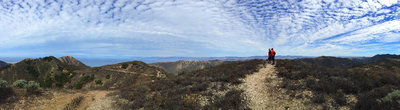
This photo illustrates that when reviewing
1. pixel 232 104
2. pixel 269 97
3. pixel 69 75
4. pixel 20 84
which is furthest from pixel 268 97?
pixel 69 75

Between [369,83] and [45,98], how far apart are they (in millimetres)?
24015

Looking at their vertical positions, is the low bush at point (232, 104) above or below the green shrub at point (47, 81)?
above

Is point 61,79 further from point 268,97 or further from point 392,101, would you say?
point 392,101

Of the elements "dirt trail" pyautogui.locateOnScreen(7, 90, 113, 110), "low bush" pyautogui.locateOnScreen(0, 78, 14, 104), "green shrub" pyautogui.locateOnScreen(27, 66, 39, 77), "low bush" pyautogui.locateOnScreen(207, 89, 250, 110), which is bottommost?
"green shrub" pyautogui.locateOnScreen(27, 66, 39, 77)

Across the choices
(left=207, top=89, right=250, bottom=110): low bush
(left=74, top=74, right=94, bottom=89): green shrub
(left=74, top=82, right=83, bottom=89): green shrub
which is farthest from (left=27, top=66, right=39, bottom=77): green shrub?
(left=207, top=89, right=250, bottom=110): low bush

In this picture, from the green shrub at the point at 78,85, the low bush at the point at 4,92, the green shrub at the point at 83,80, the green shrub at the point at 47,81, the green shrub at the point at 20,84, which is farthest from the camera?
the green shrub at the point at 47,81

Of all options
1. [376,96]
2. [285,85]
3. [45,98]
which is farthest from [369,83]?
[45,98]

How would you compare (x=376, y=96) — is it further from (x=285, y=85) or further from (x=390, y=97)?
(x=285, y=85)

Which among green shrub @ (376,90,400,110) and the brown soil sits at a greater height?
green shrub @ (376,90,400,110)

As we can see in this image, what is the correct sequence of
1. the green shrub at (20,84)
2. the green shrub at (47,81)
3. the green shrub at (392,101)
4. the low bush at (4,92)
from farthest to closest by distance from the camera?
the green shrub at (47,81) < the green shrub at (20,84) < the low bush at (4,92) < the green shrub at (392,101)

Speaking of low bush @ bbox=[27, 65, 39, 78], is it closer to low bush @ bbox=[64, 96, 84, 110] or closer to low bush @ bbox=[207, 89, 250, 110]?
low bush @ bbox=[64, 96, 84, 110]

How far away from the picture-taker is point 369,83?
10180mm

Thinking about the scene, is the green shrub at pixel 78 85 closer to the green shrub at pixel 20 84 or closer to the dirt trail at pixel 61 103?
the green shrub at pixel 20 84

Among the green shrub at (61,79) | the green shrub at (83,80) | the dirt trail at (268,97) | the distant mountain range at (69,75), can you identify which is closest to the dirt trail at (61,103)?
the dirt trail at (268,97)
